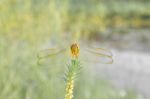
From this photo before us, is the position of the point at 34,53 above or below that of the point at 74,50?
below

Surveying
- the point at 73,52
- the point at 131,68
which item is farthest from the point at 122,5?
the point at 73,52

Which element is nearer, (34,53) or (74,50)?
(74,50)

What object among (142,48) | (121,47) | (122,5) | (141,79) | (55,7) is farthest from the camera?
(122,5)

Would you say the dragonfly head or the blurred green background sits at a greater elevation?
the dragonfly head

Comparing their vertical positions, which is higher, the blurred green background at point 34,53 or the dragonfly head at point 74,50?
the dragonfly head at point 74,50

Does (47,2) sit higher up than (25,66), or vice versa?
(47,2)

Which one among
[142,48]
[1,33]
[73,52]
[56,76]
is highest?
[73,52]

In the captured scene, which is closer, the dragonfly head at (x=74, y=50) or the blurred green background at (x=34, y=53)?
the dragonfly head at (x=74, y=50)

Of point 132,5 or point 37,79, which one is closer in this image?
point 37,79

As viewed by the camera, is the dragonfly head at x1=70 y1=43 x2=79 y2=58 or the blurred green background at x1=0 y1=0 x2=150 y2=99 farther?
the blurred green background at x1=0 y1=0 x2=150 y2=99

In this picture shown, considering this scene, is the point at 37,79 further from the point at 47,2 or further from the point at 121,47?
the point at 121,47

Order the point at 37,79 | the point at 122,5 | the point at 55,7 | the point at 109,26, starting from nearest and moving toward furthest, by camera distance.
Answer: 1. the point at 37,79
2. the point at 55,7
3. the point at 109,26
4. the point at 122,5
